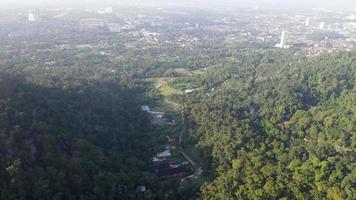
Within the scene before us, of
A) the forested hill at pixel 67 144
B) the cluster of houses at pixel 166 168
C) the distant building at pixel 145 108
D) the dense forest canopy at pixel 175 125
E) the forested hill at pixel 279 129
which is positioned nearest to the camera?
the forested hill at pixel 67 144

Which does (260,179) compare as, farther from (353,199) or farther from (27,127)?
(27,127)

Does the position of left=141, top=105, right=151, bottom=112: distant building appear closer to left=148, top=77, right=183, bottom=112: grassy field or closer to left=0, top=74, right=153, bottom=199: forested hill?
left=148, top=77, right=183, bottom=112: grassy field

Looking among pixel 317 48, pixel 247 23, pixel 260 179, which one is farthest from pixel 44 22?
pixel 260 179

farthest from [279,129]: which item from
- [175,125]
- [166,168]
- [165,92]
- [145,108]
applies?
[165,92]

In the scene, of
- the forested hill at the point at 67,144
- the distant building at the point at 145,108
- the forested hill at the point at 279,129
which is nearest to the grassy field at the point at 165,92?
the distant building at the point at 145,108

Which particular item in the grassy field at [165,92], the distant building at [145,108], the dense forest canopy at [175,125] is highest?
the dense forest canopy at [175,125]

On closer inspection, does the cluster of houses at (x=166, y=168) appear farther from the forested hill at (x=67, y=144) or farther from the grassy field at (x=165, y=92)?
the grassy field at (x=165, y=92)

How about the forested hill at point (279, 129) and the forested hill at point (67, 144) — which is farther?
the forested hill at point (279, 129)

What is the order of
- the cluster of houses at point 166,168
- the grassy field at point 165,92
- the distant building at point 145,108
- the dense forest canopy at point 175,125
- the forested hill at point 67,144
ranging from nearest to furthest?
the forested hill at point 67,144
the dense forest canopy at point 175,125
the cluster of houses at point 166,168
the distant building at point 145,108
the grassy field at point 165,92
